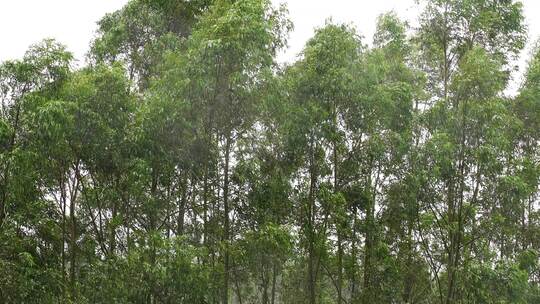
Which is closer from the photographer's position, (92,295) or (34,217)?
(92,295)

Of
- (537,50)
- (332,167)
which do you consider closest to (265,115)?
Answer: (332,167)

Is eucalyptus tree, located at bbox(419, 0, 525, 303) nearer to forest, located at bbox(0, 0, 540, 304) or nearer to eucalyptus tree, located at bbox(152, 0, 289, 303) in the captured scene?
forest, located at bbox(0, 0, 540, 304)

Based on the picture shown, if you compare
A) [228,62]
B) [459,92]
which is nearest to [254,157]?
[228,62]

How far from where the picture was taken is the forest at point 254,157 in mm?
8500

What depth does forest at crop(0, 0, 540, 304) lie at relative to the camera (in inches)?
335

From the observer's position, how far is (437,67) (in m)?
12.6

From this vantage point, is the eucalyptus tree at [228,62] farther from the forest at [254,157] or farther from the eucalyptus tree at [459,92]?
the eucalyptus tree at [459,92]

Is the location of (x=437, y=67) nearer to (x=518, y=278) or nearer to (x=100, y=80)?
(x=518, y=278)

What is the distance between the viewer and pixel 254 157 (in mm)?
10141

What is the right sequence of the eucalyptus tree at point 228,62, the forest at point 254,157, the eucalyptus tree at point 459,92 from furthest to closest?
1. the eucalyptus tree at point 459,92
2. the forest at point 254,157
3. the eucalyptus tree at point 228,62

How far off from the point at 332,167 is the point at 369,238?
1584 mm

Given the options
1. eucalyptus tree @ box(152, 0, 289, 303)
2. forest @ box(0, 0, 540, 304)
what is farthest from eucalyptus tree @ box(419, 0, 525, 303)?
eucalyptus tree @ box(152, 0, 289, 303)

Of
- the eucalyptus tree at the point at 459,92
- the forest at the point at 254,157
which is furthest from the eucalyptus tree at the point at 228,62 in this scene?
the eucalyptus tree at the point at 459,92

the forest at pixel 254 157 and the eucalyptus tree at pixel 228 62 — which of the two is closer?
the eucalyptus tree at pixel 228 62
